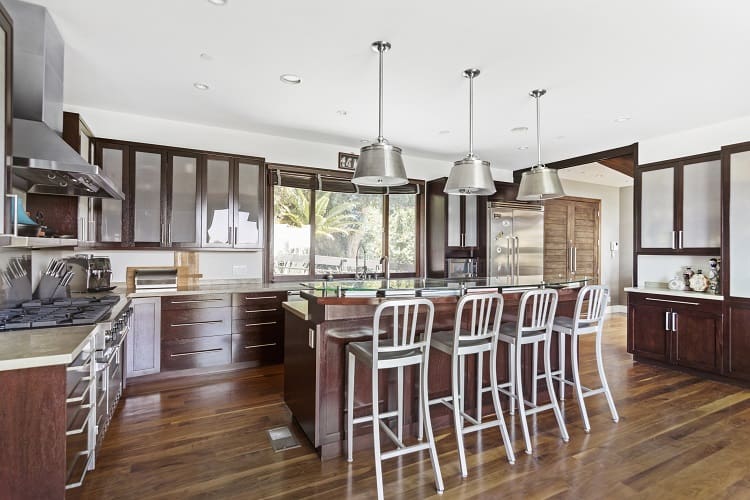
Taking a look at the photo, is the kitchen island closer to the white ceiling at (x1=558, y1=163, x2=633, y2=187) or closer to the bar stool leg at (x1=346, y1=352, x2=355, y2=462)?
the bar stool leg at (x1=346, y1=352, x2=355, y2=462)

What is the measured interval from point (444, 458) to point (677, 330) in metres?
3.52

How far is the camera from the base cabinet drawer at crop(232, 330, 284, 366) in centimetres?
422

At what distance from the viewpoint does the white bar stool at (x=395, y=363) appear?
83.4 inches

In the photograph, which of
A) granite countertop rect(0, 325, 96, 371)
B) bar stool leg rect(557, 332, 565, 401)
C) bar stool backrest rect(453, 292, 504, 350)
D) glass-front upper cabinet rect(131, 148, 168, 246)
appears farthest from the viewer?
glass-front upper cabinet rect(131, 148, 168, 246)

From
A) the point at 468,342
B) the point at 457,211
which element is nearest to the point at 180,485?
the point at 468,342

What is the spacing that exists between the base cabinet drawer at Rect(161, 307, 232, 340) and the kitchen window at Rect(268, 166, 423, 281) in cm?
96

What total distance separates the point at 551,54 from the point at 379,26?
1.29 metres

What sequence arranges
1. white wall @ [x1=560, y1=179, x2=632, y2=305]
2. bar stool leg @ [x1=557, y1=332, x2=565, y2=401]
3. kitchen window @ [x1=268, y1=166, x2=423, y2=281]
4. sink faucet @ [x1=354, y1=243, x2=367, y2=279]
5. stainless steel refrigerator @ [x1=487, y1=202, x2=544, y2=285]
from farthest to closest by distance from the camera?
white wall @ [x1=560, y1=179, x2=632, y2=305] → stainless steel refrigerator @ [x1=487, y1=202, x2=544, y2=285] → sink faucet @ [x1=354, y1=243, x2=367, y2=279] → kitchen window @ [x1=268, y1=166, x2=423, y2=281] → bar stool leg @ [x1=557, y1=332, x2=565, y2=401]

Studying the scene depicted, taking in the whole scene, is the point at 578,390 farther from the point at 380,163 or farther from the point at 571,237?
the point at 571,237

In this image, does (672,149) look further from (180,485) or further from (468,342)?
(180,485)

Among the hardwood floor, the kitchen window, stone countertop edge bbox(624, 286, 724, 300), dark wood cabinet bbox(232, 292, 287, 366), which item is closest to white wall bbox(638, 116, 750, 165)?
stone countertop edge bbox(624, 286, 724, 300)

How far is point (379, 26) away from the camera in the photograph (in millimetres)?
2535

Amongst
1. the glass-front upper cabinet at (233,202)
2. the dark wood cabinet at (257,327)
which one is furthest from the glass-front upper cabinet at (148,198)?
the dark wood cabinet at (257,327)

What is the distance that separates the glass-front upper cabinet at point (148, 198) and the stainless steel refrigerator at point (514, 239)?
4.38 meters
